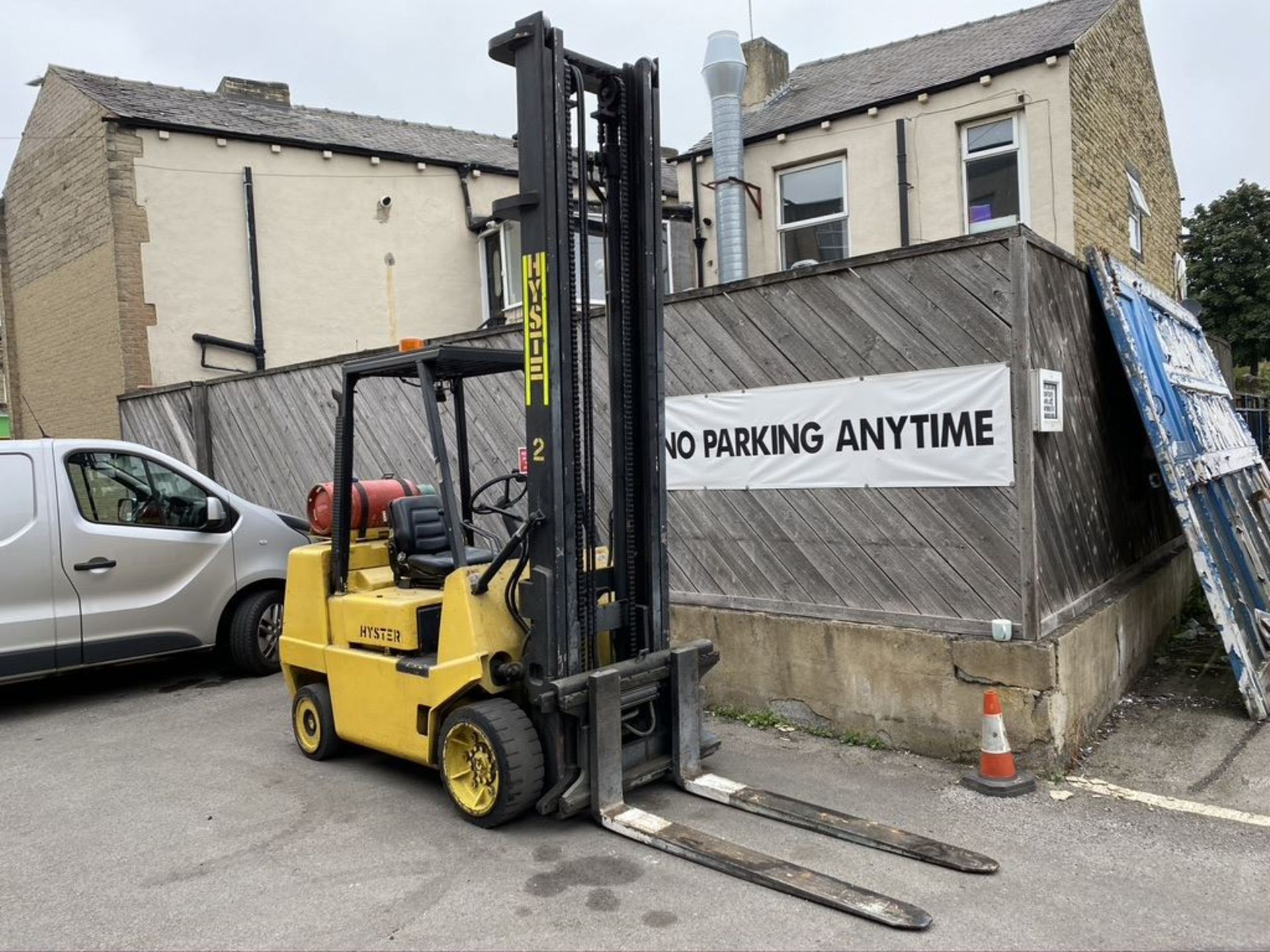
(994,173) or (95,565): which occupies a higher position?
(994,173)

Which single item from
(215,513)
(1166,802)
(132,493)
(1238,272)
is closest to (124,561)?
(132,493)

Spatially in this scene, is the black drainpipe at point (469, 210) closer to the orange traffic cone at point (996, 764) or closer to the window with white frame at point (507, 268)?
the window with white frame at point (507, 268)

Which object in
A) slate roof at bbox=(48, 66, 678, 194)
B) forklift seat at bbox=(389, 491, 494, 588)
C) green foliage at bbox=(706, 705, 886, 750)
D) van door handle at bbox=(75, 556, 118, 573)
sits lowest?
green foliage at bbox=(706, 705, 886, 750)

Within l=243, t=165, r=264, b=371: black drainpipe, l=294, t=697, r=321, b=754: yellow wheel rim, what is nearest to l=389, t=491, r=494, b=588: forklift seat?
l=294, t=697, r=321, b=754: yellow wheel rim

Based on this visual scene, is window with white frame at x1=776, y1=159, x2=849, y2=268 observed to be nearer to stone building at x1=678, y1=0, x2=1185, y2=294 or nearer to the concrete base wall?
stone building at x1=678, y1=0, x2=1185, y2=294

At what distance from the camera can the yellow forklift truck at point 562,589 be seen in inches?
174

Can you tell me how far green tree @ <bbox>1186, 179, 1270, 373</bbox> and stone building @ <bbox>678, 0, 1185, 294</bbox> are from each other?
16.4 meters

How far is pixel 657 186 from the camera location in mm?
4805

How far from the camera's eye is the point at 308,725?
5688mm

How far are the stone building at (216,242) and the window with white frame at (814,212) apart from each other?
1.64 m

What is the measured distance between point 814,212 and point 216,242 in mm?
8367

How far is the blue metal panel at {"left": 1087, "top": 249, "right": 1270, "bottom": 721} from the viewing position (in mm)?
5648

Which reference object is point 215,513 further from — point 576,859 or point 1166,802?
point 1166,802

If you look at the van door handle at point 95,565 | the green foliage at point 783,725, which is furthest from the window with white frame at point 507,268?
the green foliage at point 783,725
